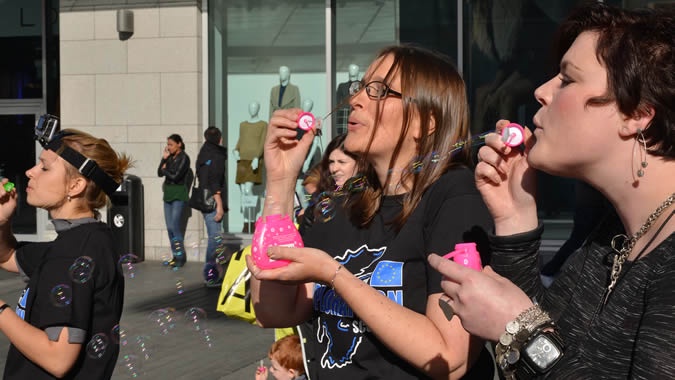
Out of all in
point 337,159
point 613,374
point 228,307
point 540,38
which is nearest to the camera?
point 613,374

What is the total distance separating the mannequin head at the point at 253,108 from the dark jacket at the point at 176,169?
1.26 m

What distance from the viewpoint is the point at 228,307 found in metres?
3.88

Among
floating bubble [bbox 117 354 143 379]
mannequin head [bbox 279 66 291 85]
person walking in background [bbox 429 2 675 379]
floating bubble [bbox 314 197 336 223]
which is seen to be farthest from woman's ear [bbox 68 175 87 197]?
mannequin head [bbox 279 66 291 85]

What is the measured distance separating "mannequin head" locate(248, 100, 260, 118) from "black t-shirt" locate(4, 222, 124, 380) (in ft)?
30.3

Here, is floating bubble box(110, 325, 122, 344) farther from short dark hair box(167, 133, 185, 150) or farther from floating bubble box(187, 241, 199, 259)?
floating bubble box(187, 241, 199, 259)

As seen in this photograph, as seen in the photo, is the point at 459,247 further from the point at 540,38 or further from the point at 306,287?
the point at 540,38

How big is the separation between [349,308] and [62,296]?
48.5 inches

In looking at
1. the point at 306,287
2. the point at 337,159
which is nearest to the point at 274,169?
the point at 306,287

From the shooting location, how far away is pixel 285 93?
12.4 metres

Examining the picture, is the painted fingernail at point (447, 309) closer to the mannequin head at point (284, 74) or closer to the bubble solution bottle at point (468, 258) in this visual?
the bubble solution bottle at point (468, 258)

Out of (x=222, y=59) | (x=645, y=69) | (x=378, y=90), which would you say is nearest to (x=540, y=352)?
(x=645, y=69)

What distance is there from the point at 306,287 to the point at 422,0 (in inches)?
382

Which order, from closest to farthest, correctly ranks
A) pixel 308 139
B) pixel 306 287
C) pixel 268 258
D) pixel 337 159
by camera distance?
pixel 268 258, pixel 306 287, pixel 308 139, pixel 337 159

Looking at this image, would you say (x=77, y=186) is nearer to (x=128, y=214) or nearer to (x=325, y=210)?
(x=325, y=210)
